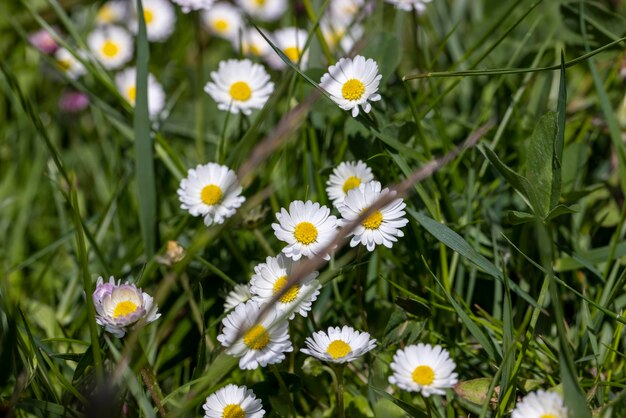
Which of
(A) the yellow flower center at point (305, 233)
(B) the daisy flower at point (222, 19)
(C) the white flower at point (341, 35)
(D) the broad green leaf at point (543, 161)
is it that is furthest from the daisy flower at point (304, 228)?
(B) the daisy flower at point (222, 19)

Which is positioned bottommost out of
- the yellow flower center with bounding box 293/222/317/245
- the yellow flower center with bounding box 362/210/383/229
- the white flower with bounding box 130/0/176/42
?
the yellow flower center with bounding box 293/222/317/245

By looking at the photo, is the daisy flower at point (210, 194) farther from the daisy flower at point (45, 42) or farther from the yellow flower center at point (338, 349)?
the daisy flower at point (45, 42)

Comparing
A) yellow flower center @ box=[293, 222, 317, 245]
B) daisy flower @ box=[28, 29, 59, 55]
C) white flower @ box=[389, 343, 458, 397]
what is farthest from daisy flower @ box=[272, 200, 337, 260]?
daisy flower @ box=[28, 29, 59, 55]

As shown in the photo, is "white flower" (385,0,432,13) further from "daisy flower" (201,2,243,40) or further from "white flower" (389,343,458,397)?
"daisy flower" (201,2,243,40)

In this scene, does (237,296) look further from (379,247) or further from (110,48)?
(110,48)

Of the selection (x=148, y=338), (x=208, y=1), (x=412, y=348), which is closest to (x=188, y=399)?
(x=412, y=348)

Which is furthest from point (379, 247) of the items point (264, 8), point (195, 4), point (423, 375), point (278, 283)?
point (264, 8)
